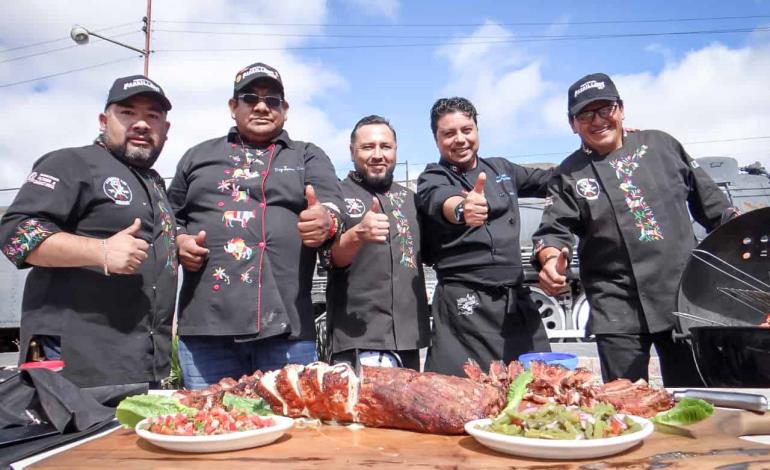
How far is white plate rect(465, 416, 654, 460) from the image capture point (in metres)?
1.38

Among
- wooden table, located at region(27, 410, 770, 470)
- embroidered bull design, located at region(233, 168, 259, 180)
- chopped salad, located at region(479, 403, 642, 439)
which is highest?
embroidered bull design, located at region(233, 168, 259, 180)

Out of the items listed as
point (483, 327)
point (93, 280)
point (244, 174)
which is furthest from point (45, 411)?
point (483, 327)

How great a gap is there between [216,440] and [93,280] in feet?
4.93

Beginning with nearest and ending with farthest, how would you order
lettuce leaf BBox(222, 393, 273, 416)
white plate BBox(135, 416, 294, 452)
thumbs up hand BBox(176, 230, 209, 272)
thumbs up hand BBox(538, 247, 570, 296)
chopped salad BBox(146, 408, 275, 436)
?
white plate BBox(135, 416, 294, 452) < chopped salad BBox(146, 408, 275, 436) < lettuce leaf BBox(222, 393, 273, 416) < thumbs up hand BBox(538, 247, 570, 296) < thumbs up hand BBox(176, 230, 209, 272)

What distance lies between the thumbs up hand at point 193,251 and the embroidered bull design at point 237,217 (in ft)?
0.45

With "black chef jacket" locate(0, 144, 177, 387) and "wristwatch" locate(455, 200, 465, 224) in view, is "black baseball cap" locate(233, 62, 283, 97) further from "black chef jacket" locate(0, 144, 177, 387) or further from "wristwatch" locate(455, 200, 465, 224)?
"wristwatch" locate(455, 200, 465, 224)

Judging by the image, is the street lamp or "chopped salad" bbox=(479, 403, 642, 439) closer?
"chopped salad" bbox=(479, 403, 642, 439)

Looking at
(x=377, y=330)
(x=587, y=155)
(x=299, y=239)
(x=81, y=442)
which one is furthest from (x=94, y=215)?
(x=587, y=155)

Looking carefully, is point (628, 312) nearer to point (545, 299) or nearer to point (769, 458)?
point (769, 458)

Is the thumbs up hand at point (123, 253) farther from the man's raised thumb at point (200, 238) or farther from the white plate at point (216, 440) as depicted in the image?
the white plate at point (216, 440)

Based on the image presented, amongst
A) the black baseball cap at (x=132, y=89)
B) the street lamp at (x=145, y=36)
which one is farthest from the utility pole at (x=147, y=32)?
the black baseball cap at (x=132, y=89)

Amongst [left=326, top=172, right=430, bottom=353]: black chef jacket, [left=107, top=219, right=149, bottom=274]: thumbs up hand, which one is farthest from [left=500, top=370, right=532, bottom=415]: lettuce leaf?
[left=107, top=219, right=149, bottom=274]: thumbs up hand

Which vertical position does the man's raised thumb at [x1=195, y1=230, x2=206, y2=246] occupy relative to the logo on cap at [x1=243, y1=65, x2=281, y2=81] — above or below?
below

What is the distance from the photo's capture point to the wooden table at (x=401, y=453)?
1.43m
